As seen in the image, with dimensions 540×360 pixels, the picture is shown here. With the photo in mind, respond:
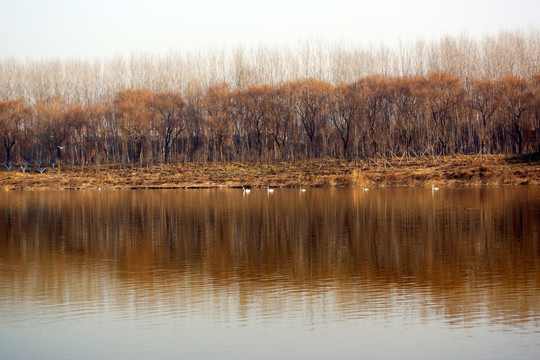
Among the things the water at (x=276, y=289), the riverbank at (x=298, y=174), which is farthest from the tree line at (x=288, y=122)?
the water at (x=276, y=289)

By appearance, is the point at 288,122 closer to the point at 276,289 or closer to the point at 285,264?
the point at 285,264

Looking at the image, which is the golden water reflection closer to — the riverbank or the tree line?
the riverbank

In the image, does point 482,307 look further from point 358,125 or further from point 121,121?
point 121,121

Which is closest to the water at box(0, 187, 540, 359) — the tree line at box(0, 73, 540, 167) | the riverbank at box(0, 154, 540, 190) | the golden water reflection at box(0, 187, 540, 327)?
the golden water reflection at box(0, 187, 540, 327)

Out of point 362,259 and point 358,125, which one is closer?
point 362,259

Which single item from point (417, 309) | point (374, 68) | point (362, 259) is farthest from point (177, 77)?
point (417, 309)

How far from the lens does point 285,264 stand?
17.2m

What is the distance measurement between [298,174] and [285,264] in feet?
157

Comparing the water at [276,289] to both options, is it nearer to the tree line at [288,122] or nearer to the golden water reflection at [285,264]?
the golden water reflection at [285,264]

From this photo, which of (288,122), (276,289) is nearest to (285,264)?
(276,289)

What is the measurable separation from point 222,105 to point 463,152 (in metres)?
30.1

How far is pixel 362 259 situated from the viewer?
17625 mm

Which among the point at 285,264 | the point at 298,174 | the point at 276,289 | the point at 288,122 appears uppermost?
the point at 288,122

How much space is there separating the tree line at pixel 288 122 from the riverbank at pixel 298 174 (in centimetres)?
371
